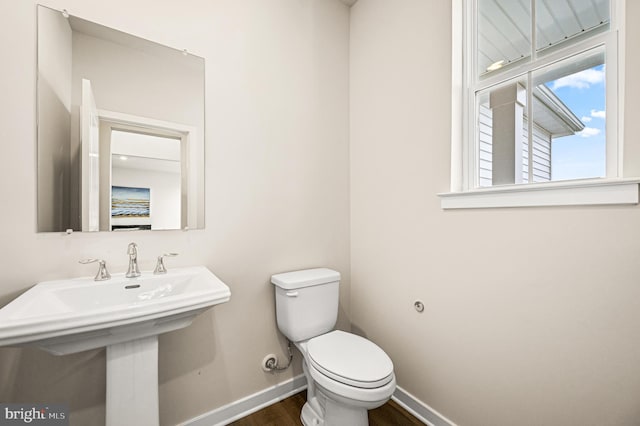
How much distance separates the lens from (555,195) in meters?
1.03

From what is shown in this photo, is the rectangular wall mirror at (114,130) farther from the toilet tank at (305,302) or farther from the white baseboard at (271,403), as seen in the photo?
the white baseboard at (271,403)

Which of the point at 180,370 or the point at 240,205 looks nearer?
the point at 180,370

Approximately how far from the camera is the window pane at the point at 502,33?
1.26 meters

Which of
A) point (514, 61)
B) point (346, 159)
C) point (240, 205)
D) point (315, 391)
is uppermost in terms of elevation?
point (514, 61)

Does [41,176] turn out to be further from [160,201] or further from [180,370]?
[180,370]

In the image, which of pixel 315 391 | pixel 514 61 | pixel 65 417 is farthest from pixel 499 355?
pixel 65 417

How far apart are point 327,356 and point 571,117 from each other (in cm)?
150

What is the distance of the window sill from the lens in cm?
88

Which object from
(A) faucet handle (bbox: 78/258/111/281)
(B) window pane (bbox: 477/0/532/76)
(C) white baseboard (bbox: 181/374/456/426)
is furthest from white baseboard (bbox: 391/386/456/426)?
(B) window pane (bbox: 477/0/532/76)

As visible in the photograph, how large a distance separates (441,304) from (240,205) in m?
1.22

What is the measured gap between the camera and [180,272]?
129cm

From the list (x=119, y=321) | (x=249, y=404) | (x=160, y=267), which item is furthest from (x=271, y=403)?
(x=119, y=321)

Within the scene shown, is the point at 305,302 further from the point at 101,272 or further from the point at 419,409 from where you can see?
the point at 101,272

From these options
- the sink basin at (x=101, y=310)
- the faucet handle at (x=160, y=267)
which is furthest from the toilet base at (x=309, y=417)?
the faucet handle at (x=160, y=267)
